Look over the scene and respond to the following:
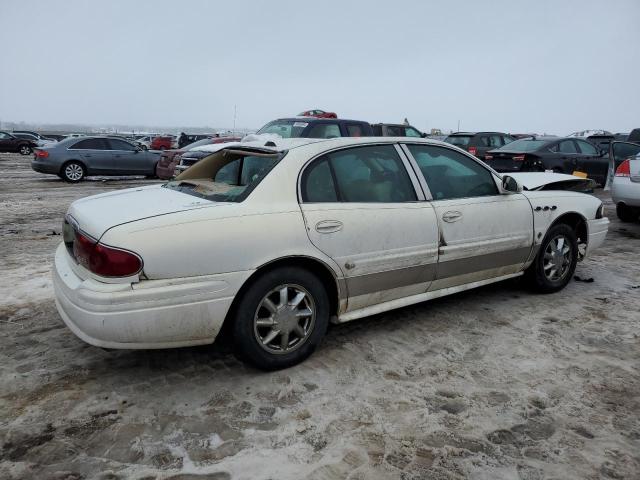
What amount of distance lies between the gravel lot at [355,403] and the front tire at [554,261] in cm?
38

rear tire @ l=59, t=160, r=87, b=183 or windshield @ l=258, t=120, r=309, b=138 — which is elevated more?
windshield @ l=258, t=120, r=309, b=138

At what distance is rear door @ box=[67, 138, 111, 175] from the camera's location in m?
14.9

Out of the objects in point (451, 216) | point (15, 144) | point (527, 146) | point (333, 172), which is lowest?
point (15, 144)

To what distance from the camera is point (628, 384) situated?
3.07 metres

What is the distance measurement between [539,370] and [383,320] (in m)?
1.24

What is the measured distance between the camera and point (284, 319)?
3100 mm

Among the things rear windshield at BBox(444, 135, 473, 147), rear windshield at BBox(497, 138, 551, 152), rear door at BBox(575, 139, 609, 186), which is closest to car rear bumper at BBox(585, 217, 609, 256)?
rear windshield at BBox(497, 138, 551, 152)

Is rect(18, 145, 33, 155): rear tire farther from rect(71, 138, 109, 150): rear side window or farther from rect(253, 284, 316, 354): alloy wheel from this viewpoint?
rect(253, 284, 316, 354): alloy wheel

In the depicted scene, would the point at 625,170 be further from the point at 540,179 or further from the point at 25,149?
the point at 25,149

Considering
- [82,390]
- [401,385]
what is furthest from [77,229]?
[401,385]

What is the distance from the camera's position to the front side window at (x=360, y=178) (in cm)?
330

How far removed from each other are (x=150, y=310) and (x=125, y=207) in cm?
78

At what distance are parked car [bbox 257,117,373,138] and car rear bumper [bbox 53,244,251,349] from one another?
25.4ft

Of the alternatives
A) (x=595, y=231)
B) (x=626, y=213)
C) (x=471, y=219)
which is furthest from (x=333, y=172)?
(x=626, y=213)
